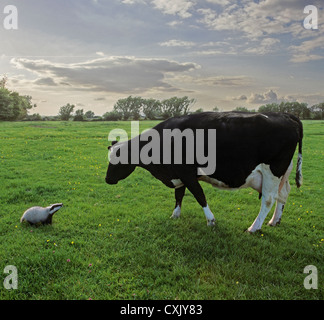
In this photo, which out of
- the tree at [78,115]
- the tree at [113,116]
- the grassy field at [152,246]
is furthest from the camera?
the tree at [78,115]

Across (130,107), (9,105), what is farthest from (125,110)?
(9,105)

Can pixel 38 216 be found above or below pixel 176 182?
A: below

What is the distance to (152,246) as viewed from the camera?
5066mm

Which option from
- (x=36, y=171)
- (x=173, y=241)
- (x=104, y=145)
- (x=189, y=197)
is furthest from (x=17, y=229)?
(x=104, y=145)

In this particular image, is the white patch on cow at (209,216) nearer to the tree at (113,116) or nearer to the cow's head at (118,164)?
the cow's head at (118,164)

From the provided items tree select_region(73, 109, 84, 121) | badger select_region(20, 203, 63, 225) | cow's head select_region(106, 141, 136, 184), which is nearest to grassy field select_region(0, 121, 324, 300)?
badger select_region(20, 203, 63, 225)

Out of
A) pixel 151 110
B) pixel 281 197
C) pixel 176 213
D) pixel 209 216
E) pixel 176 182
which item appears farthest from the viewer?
pixel 151 110

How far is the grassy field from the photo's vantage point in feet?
12.9

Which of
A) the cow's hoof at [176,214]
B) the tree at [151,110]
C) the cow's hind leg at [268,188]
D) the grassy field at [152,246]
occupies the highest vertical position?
the tree at [151,110]

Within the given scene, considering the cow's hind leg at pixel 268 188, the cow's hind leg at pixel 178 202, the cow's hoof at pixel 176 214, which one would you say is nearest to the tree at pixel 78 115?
the cow's hind leg at pixel 178 202

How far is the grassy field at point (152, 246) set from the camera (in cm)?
393

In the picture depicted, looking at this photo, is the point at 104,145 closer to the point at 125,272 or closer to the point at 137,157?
the point at 137,157

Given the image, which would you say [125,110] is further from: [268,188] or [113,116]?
[268,188]

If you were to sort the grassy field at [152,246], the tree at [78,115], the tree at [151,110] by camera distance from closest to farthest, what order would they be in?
1. the grassy field at [152,246]
2. the tree at [151,110]
3. the tree at [78,115]
